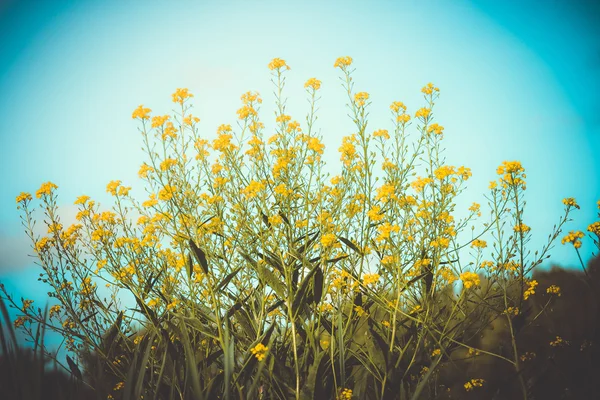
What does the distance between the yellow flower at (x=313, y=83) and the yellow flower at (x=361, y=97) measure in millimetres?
300

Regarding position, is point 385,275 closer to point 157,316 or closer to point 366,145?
point 366,145

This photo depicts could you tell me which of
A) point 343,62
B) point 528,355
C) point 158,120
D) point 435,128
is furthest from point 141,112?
point 528,355

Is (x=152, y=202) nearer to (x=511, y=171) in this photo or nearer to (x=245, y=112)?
(x=245, y=112)

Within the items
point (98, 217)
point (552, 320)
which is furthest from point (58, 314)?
point (552, 320)

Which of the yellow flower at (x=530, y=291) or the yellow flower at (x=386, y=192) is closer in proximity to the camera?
the yellow flower at (x=386, y=192)

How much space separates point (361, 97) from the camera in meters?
2.86

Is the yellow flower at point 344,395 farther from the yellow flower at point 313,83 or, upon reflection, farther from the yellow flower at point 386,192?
the yellow flower at point 313,83

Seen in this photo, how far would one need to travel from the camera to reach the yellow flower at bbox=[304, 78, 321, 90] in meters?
2.93

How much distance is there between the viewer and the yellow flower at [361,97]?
285 cm

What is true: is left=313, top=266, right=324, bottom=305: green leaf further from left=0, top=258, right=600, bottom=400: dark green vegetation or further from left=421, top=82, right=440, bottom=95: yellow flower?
left=421, top=82, right=440, bottom=95: yellow flower

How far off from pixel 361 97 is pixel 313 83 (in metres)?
0.38

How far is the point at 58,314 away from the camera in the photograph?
326cm

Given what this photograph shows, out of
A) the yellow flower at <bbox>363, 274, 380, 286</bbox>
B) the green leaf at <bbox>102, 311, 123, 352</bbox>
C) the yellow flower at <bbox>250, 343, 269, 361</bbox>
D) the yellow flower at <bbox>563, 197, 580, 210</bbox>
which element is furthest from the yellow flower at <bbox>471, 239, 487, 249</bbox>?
the green leaf at <bbox>102, 311, 123, 352</bbox>

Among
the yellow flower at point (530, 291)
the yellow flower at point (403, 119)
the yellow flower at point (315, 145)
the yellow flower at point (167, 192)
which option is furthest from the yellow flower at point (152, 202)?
the yellow flower at point (530, 291)
